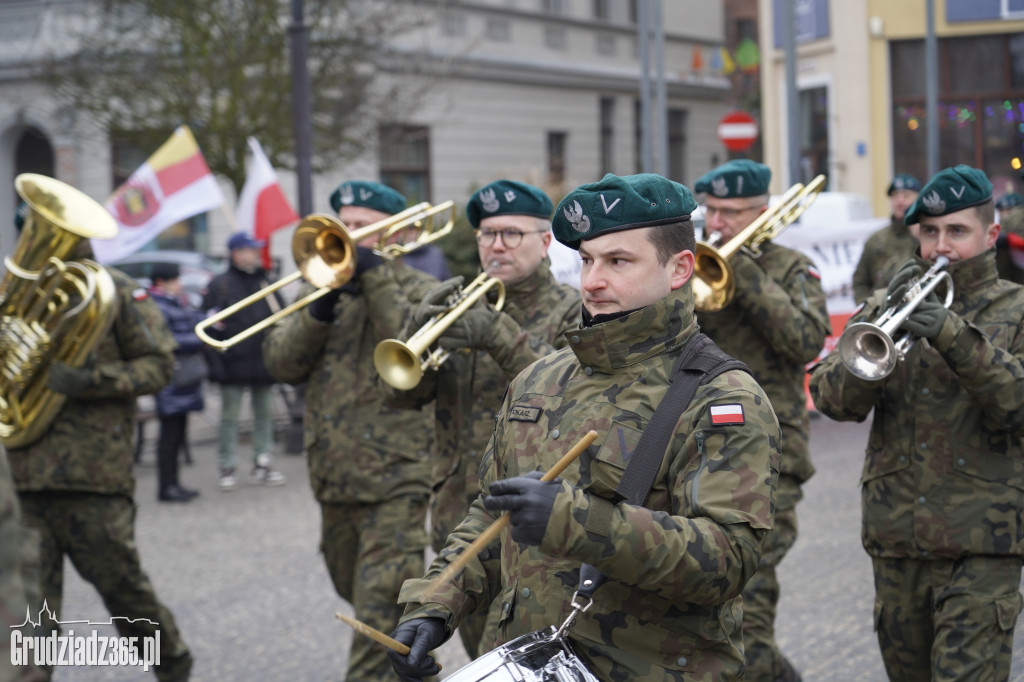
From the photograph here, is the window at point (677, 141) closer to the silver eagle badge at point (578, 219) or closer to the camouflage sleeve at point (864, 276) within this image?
the camouflage sleeve at point (864, 276)

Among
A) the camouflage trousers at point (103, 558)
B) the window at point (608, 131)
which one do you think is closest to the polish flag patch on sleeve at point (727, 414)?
the camouflage trousers at point (103, 558)

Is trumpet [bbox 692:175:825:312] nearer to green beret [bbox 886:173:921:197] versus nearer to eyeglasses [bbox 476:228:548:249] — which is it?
eyeglasses [bbox 476:228:548:249]

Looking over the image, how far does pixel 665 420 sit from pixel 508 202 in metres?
2.23

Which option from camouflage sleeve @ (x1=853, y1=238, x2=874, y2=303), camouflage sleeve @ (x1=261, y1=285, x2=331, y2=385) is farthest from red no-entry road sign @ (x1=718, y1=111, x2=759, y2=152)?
camouflage sleeve @ (x1=261, y1=285, x2=331, y2=385)

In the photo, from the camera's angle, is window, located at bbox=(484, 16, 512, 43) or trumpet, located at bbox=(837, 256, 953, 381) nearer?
trumpet, located at bbox=(837, 256, 953, 381)

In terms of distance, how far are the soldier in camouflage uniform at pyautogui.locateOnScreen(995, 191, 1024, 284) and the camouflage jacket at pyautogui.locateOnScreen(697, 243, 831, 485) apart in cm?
77

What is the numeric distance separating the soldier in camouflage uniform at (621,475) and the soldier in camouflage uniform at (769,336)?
230cm

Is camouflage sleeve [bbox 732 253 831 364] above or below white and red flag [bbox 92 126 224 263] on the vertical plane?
below

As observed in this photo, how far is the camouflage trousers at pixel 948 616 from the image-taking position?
3955 millimetres

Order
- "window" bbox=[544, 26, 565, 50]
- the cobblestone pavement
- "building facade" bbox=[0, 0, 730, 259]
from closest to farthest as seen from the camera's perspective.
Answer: the cobblestone pavement, "building facade" bbox=[0, 0, 730, 259], "window" bbox=[544, 26, 565, 50]

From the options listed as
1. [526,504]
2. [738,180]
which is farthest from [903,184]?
[526,504]

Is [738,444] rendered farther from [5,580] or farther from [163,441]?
[163,441]

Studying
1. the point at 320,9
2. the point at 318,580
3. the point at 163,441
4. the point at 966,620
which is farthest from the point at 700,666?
the point at 320,9

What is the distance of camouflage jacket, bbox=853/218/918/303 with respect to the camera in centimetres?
998
